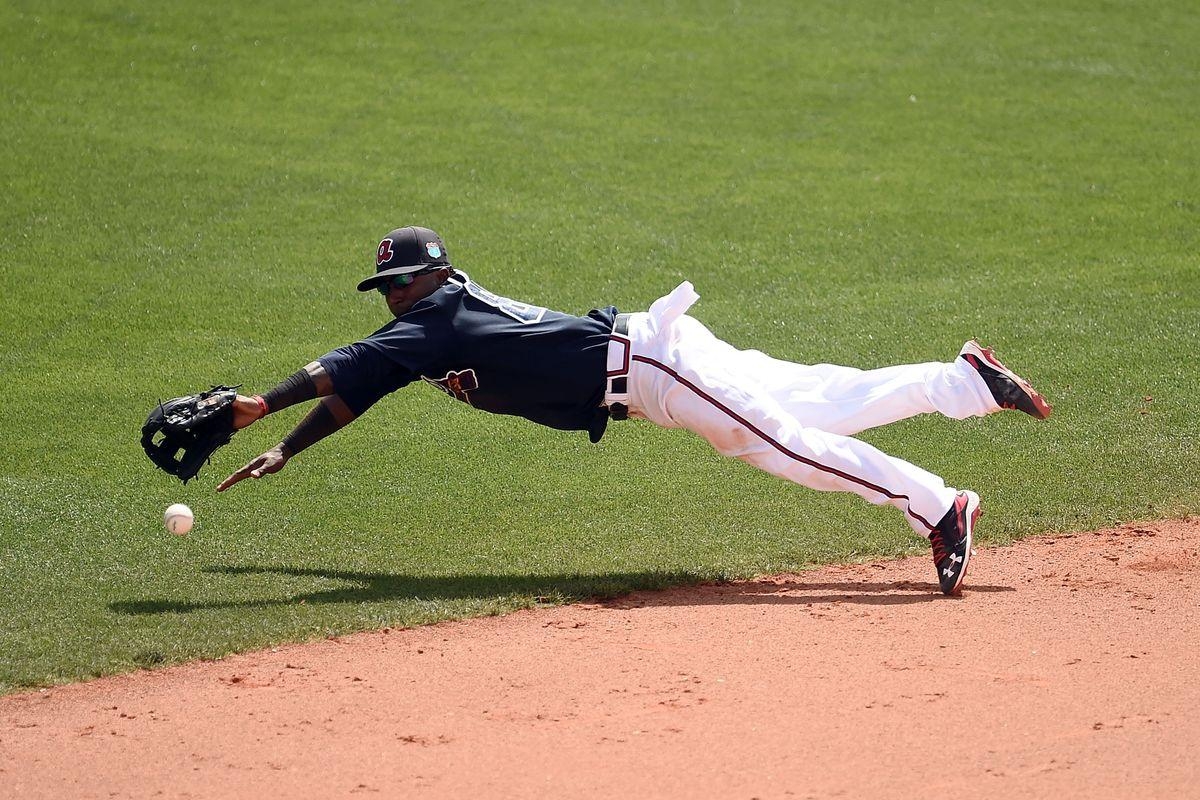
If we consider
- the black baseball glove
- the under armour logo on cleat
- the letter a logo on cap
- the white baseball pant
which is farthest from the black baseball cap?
the under armour logo on cleat

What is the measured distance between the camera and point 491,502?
7.39 metres

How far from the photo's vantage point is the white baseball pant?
5.81m

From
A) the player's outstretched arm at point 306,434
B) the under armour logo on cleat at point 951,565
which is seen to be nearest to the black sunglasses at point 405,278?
the player's outstretched arm at point 306,434

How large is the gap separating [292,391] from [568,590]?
154 centimetres

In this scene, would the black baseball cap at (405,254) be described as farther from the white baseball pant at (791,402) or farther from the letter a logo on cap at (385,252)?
the white baseball pant at (791,402)

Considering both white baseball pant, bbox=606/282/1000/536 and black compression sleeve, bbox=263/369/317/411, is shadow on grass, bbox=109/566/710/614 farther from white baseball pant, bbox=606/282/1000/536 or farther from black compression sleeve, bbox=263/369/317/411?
black compression sleeve, bbox=263/369/317/411

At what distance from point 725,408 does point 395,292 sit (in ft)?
5.28

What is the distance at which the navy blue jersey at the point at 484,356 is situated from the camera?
588 cm

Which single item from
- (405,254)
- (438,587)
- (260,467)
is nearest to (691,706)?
(438,587)

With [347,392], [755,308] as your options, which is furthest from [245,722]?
[755,308]

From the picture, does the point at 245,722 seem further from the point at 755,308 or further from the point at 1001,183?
the point at 1001,183

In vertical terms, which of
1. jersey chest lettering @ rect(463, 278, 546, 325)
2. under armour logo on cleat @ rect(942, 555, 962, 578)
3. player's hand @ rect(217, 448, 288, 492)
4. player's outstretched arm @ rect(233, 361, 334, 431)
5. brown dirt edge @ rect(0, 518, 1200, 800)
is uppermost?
jersey chest lettering @ rect(463, 278, 546, 325)

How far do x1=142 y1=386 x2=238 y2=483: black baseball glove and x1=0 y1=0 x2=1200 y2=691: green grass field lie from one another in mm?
672

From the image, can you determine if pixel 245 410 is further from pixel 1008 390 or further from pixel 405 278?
pixel 1008 390
